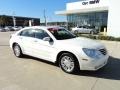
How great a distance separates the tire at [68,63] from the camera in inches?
239

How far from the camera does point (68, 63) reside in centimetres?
621

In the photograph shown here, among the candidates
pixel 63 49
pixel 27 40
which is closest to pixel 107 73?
pixel 63 49

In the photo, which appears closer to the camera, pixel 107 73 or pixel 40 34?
pixel 107 73

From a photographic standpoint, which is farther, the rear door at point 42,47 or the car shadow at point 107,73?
the rear door at point 42,47

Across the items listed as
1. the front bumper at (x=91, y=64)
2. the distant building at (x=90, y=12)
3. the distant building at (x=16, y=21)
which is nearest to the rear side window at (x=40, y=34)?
the front bumper at (x=91, y=64)

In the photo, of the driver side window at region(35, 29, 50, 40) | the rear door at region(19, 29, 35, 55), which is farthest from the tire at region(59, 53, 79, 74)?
the rear door at region(19, 29, 35, 55)

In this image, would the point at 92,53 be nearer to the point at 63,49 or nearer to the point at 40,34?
the point at 63,49

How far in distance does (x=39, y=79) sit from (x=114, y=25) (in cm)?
1496

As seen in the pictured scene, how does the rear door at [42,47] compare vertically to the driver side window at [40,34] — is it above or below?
below

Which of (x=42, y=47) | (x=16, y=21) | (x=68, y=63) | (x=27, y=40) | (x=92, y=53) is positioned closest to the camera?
(x=92, y=53)

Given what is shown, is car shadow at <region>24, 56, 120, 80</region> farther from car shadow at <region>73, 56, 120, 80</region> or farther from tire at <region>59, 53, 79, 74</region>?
tire at <region>59, 53, 79, 74</region>

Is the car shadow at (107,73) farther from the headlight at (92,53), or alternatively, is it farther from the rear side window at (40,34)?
the rear side window at (40,34)

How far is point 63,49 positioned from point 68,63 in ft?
Result: 1.69

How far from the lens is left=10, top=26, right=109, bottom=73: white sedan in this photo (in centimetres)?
589
